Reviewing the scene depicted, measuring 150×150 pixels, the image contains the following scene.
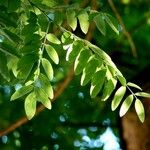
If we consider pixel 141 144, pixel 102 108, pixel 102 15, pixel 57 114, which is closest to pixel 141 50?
pixel 102 108

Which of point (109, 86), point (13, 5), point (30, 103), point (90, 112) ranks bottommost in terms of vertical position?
point (90, 112)

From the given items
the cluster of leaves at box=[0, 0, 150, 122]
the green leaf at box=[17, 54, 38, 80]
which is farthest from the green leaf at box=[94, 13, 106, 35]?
the green leaf at box=[17, 54, 38, 80]

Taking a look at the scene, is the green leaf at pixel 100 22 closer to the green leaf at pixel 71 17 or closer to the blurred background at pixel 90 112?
the green leaf at pixel 71 17

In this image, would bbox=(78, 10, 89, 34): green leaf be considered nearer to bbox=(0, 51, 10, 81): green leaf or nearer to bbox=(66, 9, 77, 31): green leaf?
bbox=(66, 9, 77, 31): green leaf

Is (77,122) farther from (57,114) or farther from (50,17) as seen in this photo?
(50,17)

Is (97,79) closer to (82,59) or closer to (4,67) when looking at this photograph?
(82,59)

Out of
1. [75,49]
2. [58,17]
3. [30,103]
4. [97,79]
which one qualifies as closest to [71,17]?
[58,17]
